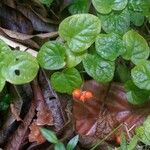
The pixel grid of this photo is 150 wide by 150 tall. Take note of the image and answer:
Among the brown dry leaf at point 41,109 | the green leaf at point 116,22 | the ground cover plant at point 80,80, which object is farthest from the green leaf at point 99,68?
the brown dry leaf at point 41,109

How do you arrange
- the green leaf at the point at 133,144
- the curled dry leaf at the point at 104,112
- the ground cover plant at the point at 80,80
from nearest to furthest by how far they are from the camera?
the green leaf at the point at 133,144, the ground cover plant at the point at 80,80, the curled dry leaf at the point at 104,112

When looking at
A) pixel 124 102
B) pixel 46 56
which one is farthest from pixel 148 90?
pixel 46 56

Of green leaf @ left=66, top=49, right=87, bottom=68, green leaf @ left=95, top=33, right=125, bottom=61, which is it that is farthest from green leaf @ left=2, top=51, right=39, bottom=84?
green leaf @ left=95, top=33, right=125, bottom=61

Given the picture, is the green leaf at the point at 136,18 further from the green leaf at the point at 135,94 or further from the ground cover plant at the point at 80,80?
the green leaf at the point at 135,94

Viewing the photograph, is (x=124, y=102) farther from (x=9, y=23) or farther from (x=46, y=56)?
(x=9, y=23)

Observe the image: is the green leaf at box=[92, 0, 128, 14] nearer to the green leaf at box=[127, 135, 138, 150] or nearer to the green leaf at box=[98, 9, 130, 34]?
the green leaf at box=[98, 9, 130, 34]

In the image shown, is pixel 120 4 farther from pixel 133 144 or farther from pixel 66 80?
pixel 133 144
